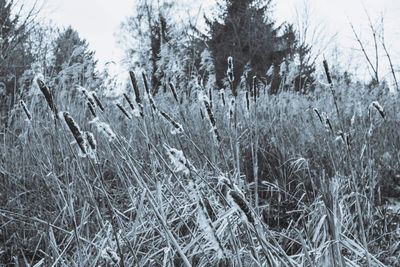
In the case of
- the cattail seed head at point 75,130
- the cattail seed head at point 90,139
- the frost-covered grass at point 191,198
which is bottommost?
the frost-covered grass at point 191,198

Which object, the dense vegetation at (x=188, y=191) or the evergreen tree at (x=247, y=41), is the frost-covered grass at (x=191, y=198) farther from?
the evergreen tree at (x=247, y=41)

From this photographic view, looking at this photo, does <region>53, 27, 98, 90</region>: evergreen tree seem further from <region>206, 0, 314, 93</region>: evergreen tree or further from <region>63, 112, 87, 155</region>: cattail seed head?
<region>206, 0, 314, 93</region>: evergreen tree

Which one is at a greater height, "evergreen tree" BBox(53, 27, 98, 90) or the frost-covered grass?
"evergreen tree" BBox(53, 27, 98, 90)

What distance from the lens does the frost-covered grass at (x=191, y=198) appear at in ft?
3.26

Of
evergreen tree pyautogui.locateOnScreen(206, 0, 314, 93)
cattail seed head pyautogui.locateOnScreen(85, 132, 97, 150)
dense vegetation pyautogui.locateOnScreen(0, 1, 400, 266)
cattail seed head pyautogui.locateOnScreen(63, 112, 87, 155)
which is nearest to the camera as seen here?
cattail seed head pyautogui.locateOnScreen(63, 112, 87, 155)

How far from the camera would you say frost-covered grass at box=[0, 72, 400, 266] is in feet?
3.26

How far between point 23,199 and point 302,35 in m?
Result: 18.8

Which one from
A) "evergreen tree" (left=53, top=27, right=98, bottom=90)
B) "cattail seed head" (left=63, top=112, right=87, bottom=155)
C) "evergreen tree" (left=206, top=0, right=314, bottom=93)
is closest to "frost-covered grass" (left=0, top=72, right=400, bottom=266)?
"cattail seed head" (left=63, top=112, right=87, bottom=155)

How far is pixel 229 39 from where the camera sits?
1830cm

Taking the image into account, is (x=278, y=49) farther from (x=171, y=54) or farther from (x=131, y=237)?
(x=131, y=237)

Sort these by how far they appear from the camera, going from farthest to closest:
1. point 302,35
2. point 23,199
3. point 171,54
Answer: point 302,35, point 171,54, point 23,199

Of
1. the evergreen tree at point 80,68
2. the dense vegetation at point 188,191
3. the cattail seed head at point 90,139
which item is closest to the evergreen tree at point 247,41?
the evergreen tree at point 80,68

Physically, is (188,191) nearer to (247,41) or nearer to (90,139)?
(90,139)

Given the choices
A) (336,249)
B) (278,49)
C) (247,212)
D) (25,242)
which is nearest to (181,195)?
(25,242)
